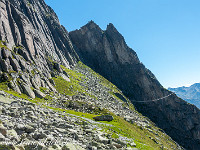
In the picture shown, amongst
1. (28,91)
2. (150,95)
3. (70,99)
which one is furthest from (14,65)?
(150,95)

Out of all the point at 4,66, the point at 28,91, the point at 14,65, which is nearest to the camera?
the point at 28,91

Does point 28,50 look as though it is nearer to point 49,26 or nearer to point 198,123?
point 49,26

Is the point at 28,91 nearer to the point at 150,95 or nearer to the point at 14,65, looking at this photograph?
the point at 14,65

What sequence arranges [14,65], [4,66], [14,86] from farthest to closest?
1. [14,65]
2. [4,66]
3. [14,86]

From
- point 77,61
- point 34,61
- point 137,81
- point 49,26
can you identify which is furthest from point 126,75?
point 34,61

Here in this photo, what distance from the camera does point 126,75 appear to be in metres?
186

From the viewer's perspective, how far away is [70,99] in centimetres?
7775

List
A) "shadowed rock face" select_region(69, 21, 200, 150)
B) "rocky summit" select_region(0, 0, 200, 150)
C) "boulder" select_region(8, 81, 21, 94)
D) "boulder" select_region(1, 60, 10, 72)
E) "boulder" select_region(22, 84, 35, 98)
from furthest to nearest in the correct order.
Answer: "shadowed rock face" select_region(69, 21, 200, 150) < "boulder" select_region(1, 60, 10, 72) < "boulder" select_region(22, 84, 35, 98) < "boulder" select_region(8, 81, 21, 94) < "rocky summit" select_region(0, 0, 200, 150)

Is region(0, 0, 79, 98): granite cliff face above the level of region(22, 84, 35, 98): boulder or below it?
above

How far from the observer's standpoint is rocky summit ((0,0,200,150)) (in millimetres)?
25828

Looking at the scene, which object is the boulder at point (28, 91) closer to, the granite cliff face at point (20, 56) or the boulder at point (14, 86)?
the granite cliff face at point (20, 56)

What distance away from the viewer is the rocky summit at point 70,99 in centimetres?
2583

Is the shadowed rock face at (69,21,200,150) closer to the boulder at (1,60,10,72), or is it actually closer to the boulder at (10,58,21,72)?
the boulder at (10,58,21,72)

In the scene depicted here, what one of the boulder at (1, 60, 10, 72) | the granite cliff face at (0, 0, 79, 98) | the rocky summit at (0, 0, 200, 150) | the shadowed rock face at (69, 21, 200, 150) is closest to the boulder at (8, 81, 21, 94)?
the granite cliff face at (0, 0, 79, 98)
